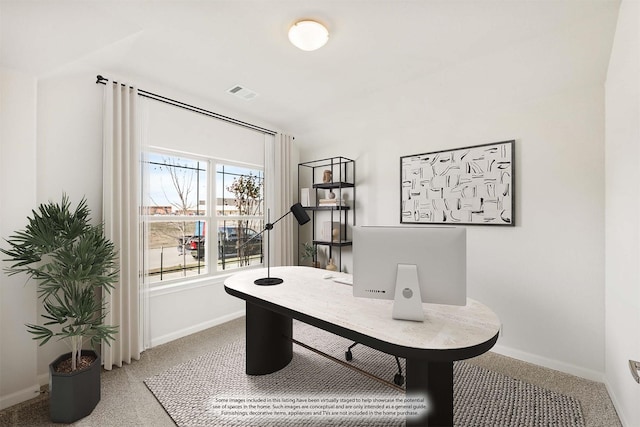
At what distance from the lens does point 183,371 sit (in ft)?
7.52

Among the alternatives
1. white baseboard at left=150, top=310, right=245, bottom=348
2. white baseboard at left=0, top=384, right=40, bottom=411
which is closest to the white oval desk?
white baseboard at left=150, top=310, right=245, bottom=348

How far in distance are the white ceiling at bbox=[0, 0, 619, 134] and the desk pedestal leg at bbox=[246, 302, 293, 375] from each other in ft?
6.61

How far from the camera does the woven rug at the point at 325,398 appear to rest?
175cm

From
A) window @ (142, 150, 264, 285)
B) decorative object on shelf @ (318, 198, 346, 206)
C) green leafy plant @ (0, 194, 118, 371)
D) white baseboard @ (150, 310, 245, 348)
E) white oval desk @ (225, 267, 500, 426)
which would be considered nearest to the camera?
white oval desk @ (225, 267, 500, 426)

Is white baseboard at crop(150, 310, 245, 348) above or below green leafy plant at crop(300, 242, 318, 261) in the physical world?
below

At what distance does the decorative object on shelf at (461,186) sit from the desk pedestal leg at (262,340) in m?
1.80

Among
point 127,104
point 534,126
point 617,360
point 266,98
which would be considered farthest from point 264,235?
point 617,360

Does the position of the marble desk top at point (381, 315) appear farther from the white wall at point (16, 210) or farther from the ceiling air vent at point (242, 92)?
the ceiling air vent at point (242, 92)

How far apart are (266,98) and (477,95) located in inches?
82.0

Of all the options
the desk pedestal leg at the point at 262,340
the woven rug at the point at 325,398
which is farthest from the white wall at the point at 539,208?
the desk pedestal leg at the point at 262,340

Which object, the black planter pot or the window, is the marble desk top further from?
the black planter pot

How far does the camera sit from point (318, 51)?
222cm

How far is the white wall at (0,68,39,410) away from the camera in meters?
1.90

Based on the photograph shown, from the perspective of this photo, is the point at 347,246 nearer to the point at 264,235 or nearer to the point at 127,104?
the point at 264,235
